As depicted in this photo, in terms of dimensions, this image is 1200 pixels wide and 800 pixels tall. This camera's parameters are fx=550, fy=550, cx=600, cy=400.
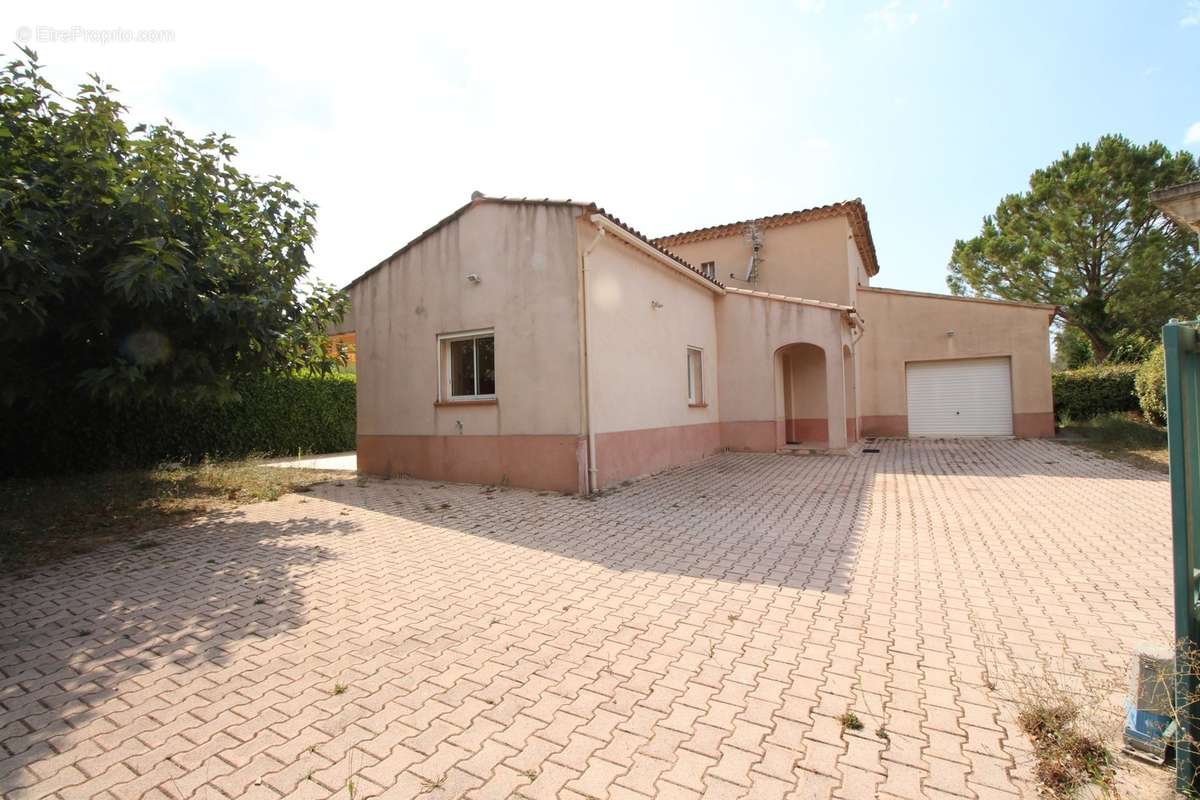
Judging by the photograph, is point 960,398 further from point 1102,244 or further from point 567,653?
point 567,653

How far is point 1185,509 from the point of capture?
86.7 inches

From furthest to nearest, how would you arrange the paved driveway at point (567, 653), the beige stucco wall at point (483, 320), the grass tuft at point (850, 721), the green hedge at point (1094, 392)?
the green hedge at point (1094, 392), the beige stucco wall at point (483, 320), the grass tuft at point (850, 721), the paved driveway at point (567, 653)

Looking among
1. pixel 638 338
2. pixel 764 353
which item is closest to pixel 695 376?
pixel 764 353

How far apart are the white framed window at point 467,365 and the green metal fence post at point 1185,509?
8.56 m

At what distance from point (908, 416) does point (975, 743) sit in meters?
17.2

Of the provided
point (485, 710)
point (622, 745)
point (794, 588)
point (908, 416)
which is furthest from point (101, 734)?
point (908, 416)

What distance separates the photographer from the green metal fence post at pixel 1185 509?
86.0 inches

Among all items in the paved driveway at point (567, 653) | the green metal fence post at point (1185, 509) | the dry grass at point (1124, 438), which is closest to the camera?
the green metal fence post at point (1185, 509)

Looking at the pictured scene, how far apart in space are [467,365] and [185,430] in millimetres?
7385

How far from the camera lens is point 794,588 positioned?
4684mm

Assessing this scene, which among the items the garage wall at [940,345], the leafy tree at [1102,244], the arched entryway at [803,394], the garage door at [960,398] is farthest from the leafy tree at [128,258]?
the leafy tree at [1102,244]

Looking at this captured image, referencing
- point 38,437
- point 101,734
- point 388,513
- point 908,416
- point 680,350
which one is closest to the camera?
point 101,734

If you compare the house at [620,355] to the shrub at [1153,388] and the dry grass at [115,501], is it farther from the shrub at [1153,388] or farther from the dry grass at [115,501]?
the shrub at [1153,388]

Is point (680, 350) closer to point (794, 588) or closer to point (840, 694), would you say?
point (794, 588)
